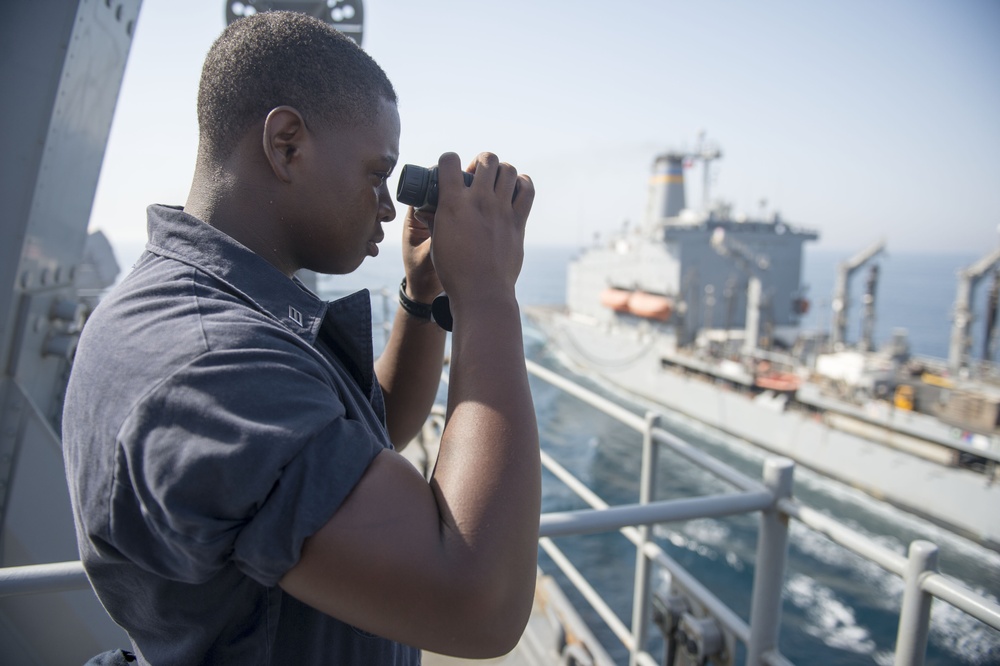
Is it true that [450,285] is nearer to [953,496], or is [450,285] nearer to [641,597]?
[641,597]

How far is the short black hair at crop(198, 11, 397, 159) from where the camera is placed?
873 millimetres

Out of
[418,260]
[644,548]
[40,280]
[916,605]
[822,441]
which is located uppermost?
[418,260]

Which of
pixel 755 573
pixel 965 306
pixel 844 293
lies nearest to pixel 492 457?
pixel 755 573

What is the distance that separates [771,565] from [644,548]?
659mm

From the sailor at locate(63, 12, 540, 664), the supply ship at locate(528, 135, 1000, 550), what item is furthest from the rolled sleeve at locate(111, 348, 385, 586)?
the supply ship at locate(528, 135, 1000, 550)

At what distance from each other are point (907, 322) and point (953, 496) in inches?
2456

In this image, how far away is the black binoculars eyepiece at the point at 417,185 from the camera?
982mm

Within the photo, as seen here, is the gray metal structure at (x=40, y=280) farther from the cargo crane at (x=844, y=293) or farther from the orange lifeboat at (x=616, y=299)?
the orange lifeboat at (x=616, y=299)

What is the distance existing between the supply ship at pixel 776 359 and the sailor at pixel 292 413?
16.8 meters

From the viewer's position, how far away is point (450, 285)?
2.89 feet

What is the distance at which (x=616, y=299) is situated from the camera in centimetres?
Result: 2661

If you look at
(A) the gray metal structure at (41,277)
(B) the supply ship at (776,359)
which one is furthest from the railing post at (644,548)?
(B) the supply ship at (776,359)

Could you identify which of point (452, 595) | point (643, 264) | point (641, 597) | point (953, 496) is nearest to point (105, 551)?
point (452, 595)

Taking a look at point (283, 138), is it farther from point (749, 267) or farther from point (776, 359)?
point (749, 267)
